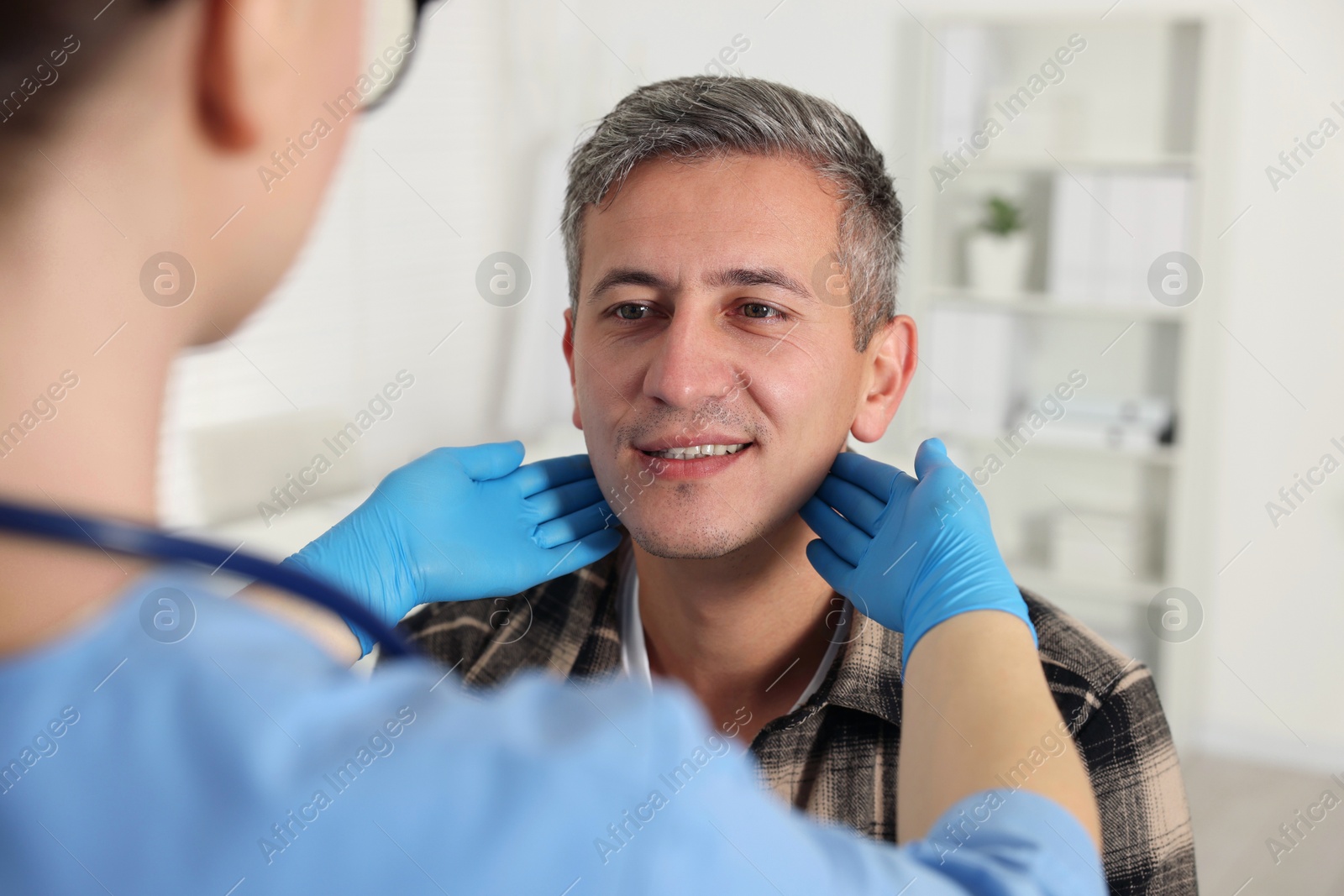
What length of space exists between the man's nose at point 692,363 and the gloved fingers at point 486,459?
300 millimetres

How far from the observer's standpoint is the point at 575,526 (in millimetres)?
1464

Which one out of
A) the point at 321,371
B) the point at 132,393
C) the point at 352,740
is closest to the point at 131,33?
the point at 132,393

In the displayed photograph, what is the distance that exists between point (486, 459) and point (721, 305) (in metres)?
0.41

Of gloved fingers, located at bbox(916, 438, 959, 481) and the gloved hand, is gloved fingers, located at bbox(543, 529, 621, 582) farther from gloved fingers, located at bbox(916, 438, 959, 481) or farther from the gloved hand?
gloved fingers, located at bbox(916, 438, 959, 481)

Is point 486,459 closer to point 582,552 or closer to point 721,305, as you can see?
point 582,552

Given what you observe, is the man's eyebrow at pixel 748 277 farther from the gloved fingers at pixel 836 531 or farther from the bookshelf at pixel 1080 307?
the bookshelf at pixel 1080 307

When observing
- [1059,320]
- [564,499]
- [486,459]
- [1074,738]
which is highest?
[486,459]

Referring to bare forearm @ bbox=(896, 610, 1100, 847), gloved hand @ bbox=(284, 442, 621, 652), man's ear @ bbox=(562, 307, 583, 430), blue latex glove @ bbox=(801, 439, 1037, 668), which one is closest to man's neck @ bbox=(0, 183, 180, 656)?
bare forearm @ bbox=(896, 610, 1100, 847)

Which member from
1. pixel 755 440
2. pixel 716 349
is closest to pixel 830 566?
pixel 755 440

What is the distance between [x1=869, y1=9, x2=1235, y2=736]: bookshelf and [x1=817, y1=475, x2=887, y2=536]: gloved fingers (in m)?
2.08

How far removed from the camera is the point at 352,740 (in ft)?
1.55

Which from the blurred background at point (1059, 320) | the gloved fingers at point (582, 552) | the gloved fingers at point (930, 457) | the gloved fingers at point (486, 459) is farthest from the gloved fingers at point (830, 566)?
the blurred background at point (1059, 320)

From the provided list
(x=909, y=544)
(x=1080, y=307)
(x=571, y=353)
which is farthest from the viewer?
(x=1080, y=307)

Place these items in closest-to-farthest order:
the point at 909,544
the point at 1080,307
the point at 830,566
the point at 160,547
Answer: the point at 160,547 < the point at 909,544 < the point at 830,566 < the point at 1080,307
